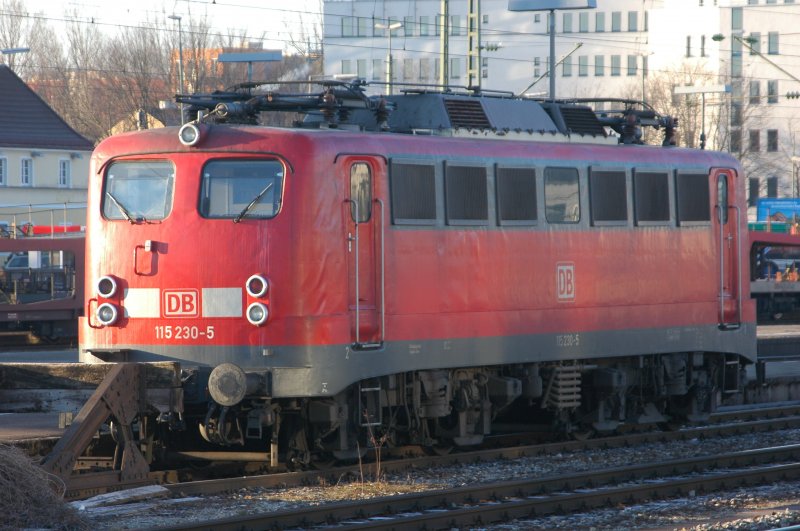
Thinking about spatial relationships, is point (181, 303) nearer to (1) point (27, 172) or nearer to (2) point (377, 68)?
(1) point (27, 172)

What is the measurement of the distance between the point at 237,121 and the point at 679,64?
82.5 metres

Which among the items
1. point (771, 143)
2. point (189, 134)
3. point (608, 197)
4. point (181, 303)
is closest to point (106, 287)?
point (181, 303)

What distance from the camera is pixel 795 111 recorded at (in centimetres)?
9231

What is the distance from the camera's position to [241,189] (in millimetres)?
13469

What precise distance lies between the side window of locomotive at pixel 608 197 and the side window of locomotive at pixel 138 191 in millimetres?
5045

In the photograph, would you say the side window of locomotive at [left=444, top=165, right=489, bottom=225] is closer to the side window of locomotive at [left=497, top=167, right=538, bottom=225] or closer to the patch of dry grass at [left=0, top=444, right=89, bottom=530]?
the side window of locomotive at [left=497, top=167, right=538, bottom=225]

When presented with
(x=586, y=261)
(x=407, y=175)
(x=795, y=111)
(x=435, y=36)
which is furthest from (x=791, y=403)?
(x=435, y=36)

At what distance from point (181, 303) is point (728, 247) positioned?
7.74 metres

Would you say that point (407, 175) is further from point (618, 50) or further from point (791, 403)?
point (618, 50)

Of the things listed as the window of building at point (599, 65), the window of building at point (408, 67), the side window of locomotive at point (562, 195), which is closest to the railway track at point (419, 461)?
the side window of locomotive at point (562, 195)

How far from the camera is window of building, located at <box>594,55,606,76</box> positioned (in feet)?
348

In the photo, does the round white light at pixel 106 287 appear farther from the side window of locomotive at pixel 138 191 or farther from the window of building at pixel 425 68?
the window of building at pixel 425 68

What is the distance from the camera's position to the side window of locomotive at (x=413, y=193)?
1409cm

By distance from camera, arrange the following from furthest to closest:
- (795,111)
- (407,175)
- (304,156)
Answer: (795,111)
(407,175)
(304,156)
